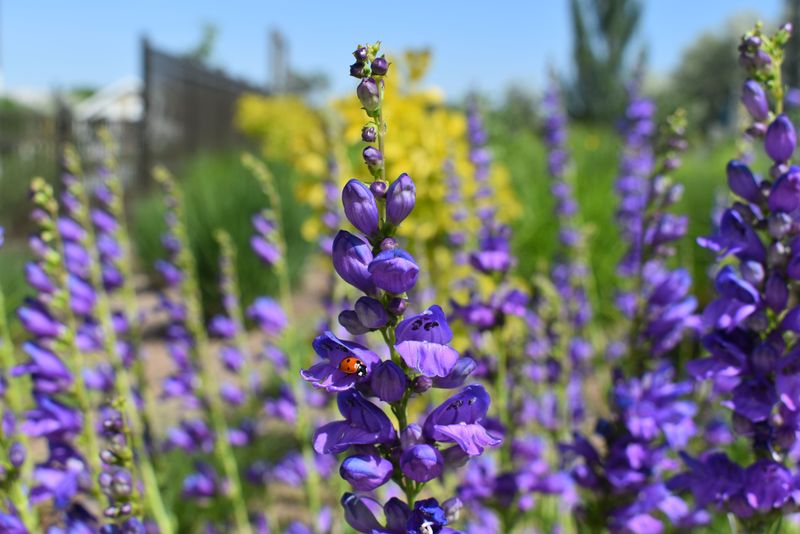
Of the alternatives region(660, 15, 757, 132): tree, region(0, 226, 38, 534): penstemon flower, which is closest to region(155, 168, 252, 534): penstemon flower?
region(0, 226, 38, 534): penstemon flower

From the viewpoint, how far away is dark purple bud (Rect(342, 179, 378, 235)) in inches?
38.1

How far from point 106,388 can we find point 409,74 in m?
2.20

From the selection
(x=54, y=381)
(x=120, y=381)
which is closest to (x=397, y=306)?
(x=54, y=381)

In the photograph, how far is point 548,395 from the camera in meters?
2.90

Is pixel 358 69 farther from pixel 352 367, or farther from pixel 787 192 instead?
pixel 787 192

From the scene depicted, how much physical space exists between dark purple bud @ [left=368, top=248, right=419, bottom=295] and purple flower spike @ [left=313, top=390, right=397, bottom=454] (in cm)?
17

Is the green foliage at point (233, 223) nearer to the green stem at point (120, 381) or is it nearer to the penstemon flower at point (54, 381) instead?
the green stem at point (120, 381)

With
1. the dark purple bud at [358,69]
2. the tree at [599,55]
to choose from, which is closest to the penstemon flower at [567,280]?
the dark purple bud at [358,69]

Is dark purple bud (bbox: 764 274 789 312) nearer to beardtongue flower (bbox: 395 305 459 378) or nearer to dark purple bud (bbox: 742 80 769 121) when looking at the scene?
dark purple bud (bbox: 742 80 769 121)

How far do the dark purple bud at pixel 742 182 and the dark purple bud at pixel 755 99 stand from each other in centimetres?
14

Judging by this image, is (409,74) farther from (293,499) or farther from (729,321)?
(729,321)

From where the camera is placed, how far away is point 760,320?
134cm

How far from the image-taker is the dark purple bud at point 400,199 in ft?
3.20

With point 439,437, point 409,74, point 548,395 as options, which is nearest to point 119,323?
point 548,395
